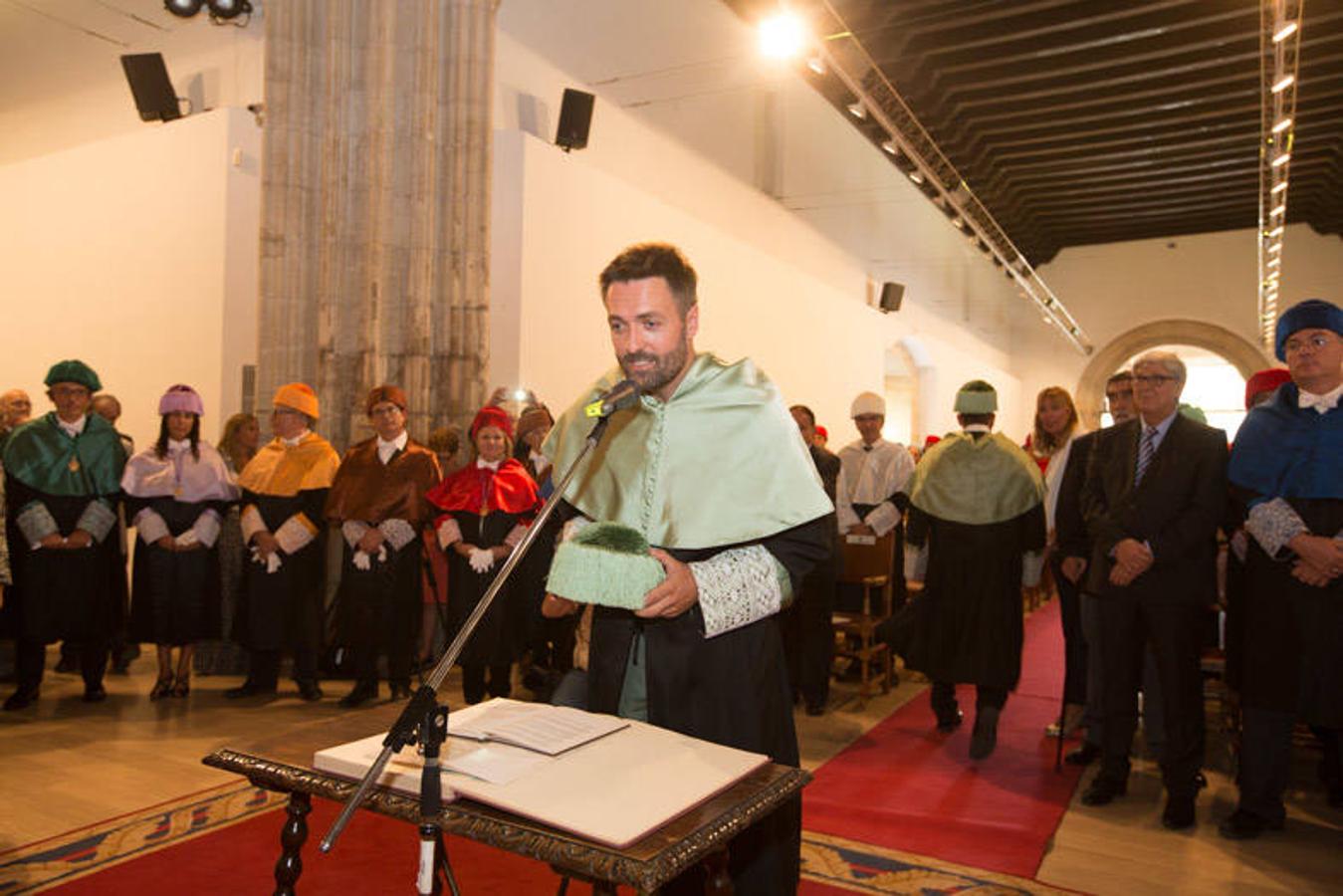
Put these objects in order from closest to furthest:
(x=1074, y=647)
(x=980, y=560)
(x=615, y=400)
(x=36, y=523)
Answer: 1. (x=615, y=400)
2. (x=980, y=560)
3. (x=1074, y=647)
4. (x=36, y=523)

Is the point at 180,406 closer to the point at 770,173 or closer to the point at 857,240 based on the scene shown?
the point at 770,173

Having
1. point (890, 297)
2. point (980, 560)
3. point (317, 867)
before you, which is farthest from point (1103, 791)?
point (890, 297)

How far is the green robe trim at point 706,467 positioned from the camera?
1918 millimetres

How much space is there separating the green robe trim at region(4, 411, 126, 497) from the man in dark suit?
4.76 m

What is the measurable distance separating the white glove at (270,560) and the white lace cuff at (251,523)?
0.10m

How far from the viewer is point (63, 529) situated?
507cm

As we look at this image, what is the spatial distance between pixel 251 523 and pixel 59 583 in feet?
3.07

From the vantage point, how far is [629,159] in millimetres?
8258

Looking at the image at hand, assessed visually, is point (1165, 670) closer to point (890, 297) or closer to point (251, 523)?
point (251, 523)

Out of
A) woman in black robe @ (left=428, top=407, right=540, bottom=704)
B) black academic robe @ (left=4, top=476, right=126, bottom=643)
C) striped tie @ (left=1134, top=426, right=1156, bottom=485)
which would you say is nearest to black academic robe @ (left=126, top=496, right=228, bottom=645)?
black academic robe @ (left=4, top=476, right=126, bottom=643)

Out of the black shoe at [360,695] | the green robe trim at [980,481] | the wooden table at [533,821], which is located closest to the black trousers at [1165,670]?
the green robe trim at [980,481]

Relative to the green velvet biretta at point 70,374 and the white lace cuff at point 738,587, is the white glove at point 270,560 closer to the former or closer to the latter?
the green velvet biretta at point 70,374

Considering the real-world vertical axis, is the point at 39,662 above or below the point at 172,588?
below

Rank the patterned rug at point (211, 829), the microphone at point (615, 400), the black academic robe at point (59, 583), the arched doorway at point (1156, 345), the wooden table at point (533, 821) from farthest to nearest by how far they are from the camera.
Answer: the arched doorway at point (1156, 345) < the black academic robe at point (59, 583) < the patterned rug at point (211, 829) < the microphone at point (615, 400) < the wooden table at point (533, 821)
